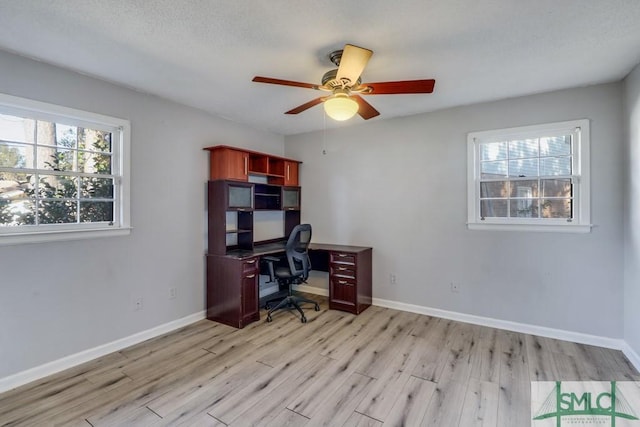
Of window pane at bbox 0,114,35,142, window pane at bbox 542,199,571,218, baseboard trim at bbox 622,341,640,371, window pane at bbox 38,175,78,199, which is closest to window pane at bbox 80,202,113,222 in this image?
→ window pane at bbox 38,175,78,199

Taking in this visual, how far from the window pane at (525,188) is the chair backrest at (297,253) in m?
2.35

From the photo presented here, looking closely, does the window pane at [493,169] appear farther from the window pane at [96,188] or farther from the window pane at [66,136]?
the window pane at [66,136]

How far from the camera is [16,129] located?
231cm

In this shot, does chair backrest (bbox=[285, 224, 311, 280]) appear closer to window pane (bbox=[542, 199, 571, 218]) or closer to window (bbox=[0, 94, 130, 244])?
window (bbox=[0, 94, 130, 244])

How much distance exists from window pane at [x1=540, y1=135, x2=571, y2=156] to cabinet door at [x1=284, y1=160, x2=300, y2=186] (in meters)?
3.15

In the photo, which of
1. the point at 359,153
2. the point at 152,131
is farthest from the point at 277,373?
the point at 359,153

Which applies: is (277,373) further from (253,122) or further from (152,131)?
(253,122)

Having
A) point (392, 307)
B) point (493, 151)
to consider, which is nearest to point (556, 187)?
point (493, 151)

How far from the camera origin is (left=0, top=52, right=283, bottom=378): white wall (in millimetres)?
2281

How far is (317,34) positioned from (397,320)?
3.09 metres

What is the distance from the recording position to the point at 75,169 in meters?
2.63

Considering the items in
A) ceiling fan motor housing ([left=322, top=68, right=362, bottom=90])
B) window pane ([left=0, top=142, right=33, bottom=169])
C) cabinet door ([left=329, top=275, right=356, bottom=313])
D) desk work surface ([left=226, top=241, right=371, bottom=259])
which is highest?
ceiling fan motor housing ([left=322, top=68, right=362, bottom=90])

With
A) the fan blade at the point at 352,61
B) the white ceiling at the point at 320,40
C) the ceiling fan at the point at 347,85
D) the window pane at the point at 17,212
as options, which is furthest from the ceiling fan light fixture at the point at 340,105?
the window pane at the point at 17,212

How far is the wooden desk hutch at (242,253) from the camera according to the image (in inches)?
133
